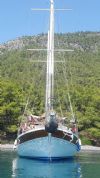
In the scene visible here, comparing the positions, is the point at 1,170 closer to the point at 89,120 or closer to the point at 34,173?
the point at 34,173

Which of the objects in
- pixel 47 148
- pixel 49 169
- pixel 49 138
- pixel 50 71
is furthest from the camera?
pixel 50 71

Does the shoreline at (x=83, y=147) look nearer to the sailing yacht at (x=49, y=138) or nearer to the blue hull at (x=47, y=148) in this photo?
the sailing yacht at (x=49, y=138)

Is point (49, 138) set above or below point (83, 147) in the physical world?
above

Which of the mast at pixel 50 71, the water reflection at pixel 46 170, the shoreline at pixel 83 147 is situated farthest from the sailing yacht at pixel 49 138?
the shoreline at pixel 83 147

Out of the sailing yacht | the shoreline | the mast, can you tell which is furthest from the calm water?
the shoreline

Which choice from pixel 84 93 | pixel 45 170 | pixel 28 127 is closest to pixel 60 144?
pixel 28 127

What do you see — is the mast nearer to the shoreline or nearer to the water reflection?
the water reflection

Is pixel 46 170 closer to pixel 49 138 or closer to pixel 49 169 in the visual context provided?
pixel 49 169

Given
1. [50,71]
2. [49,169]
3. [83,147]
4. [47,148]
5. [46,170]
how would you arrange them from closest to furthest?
[46,170] < [49,169] < [47,148] < [50,71] < [83,147]

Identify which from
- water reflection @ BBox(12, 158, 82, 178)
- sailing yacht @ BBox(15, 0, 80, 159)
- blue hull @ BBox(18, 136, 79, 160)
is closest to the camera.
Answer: water reflection @ BBox(12, 158, 82, 178)

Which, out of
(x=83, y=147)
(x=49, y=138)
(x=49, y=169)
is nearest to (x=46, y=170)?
(x=49, y=169)
